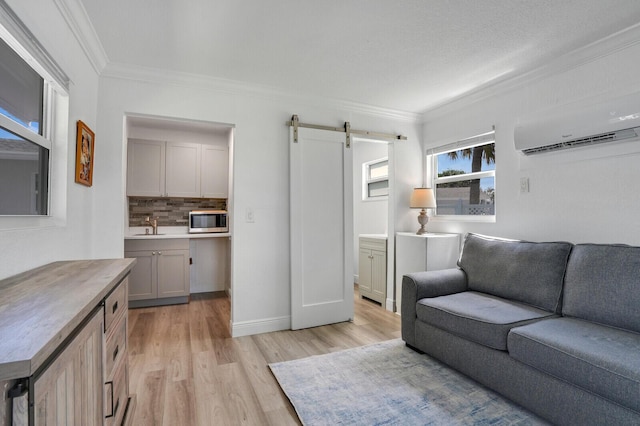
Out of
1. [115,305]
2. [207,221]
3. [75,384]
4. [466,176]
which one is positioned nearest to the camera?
[75,384]

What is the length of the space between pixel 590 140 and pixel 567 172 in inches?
11.4

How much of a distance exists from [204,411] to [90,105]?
2344 mm

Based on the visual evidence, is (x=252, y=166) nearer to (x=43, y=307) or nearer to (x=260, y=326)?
(x=260, y=326)

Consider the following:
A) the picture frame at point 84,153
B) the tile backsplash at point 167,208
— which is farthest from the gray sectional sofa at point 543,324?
the tile backsplash at point 167,208

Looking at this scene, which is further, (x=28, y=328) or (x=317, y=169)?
(x=317, y=169)

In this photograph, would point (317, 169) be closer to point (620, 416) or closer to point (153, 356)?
point (153, 356)

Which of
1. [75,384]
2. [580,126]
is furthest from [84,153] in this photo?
[580,126]

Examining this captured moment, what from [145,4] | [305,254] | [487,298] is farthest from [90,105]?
[487,298]

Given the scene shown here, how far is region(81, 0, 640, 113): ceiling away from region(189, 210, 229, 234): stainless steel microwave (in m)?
2.10

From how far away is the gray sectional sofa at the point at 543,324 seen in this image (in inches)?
58.9

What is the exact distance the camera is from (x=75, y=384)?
90 centimetres

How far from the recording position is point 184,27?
212 centimetres

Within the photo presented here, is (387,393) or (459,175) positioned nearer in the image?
(387,393)

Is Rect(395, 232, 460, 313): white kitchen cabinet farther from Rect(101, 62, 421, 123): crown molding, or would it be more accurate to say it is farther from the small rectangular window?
the small rectangular window
